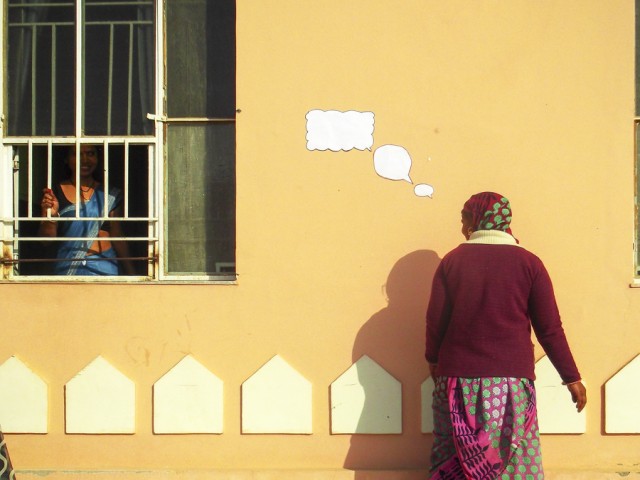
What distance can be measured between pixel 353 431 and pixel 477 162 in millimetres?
1511

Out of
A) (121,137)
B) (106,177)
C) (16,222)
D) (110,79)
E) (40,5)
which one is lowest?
(16,222)

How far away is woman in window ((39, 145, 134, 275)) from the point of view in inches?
→ 186

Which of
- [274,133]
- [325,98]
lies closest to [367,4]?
[325,98]

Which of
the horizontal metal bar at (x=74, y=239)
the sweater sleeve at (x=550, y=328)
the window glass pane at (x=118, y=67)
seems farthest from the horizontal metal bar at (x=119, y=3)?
the sweater sleeve at (x=550, y=328)

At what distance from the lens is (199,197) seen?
4719mm

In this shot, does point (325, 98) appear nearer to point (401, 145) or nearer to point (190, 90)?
point (401, 145)

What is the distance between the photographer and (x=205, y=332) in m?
4.52

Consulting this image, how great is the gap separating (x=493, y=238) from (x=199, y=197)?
5.28 feet

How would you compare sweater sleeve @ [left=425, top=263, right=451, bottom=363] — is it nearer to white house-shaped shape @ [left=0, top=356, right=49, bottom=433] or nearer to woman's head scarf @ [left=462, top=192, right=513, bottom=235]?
woman's head scarf @ [left=462, top=192, right=513, bottom=235]

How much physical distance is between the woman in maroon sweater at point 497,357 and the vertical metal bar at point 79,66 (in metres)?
2.15

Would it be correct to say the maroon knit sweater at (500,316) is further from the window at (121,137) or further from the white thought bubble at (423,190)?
the window at (121,137)

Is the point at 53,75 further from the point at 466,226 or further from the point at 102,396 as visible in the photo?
the point at 466,226

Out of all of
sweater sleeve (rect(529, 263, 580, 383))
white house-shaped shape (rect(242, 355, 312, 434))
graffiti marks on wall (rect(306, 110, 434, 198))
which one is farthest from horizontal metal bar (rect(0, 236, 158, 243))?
sweater sleeve (rect(529, 263, 580, 383))

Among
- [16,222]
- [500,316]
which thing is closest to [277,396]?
[500,316]
